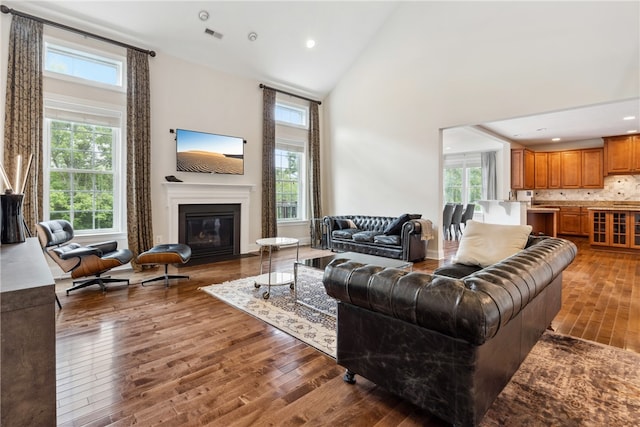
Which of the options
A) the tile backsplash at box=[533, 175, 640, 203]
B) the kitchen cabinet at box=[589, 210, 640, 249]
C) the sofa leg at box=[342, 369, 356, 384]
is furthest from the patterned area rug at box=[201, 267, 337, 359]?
the tile backsplash at box=[533, 175, 640, 203]

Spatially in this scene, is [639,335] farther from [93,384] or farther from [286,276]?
[93,384]

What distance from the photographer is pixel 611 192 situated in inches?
301

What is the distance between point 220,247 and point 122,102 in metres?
2.73

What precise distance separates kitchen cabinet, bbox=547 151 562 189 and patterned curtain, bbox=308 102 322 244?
627 centimetres

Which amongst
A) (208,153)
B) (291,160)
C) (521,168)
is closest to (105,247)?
(208,153)

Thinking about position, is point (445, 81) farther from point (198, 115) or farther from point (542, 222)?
point (542, 222)

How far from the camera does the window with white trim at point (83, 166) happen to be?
425cm

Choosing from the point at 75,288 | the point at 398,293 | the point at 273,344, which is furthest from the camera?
the point at 75,288

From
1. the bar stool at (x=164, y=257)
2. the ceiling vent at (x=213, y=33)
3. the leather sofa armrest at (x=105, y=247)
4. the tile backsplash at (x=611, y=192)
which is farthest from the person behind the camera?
the tile backsplash at (x=611, y=192)

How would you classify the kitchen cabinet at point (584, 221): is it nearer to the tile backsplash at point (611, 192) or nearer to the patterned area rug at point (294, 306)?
the tile backsplash at point (611, 192)

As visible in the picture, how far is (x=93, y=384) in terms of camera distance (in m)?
1.91

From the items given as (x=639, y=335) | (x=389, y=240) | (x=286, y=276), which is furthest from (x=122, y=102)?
(x=639, y=335)

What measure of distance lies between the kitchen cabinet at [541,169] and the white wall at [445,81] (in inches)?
194

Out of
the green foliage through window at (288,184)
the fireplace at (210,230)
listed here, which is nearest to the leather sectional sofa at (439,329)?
the fireplace at (210,230)
